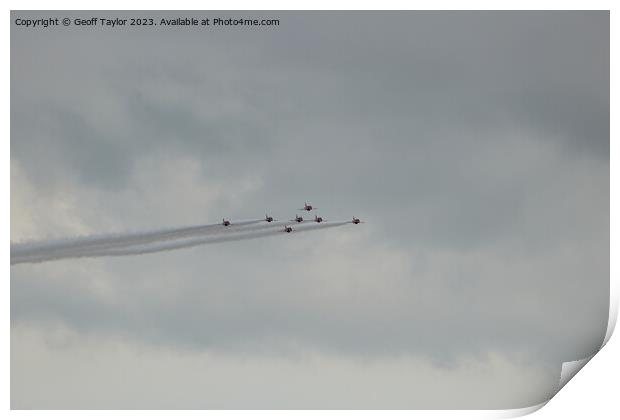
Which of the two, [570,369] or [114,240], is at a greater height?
[114,240]

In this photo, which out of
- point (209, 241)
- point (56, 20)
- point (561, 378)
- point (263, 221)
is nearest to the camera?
point (56, 20)

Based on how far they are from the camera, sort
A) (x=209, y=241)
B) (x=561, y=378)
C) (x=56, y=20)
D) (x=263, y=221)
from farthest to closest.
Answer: (x=263, y=221), (x=209, y=241), (x=561, y=378), (x=56, y=20)

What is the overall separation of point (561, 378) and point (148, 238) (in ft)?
72.2

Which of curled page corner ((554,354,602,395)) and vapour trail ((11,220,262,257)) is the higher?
vapour trail ((11,220,262,257))

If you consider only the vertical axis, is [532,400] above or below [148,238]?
below

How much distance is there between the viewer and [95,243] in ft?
138

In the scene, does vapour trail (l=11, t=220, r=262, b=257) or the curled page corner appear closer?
vapour trail (l=11, t=220, r=262, b=257)

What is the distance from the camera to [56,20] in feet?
137

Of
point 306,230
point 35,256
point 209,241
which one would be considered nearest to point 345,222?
point 306,230

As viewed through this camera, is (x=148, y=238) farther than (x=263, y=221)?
No

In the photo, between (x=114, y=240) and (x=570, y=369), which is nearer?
(x=114, y=240)
